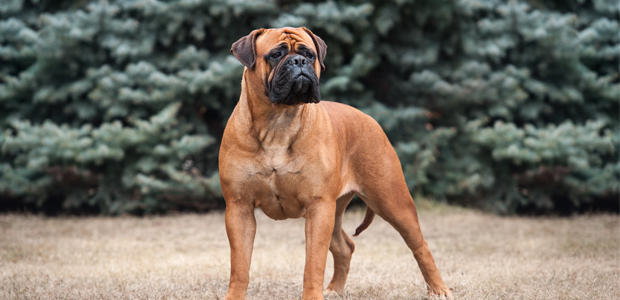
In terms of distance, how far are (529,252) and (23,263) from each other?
5024 millimetres

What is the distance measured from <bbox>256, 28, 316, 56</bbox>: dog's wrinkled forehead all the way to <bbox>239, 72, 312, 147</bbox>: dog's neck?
24 centimetres

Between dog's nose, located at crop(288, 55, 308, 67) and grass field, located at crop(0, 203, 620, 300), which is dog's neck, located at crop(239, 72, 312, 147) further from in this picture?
grass field, located at crop(0, 203, 620, 300)

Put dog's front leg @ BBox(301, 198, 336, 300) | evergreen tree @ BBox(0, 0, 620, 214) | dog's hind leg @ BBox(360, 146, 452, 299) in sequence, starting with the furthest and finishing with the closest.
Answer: evergreen tree @ BBox(0, 0, 620, 214) → dog's hind leg @ BBox(360, 146, 452, 299) → dog's front leg @ BBox(301, 198, 336, 300)

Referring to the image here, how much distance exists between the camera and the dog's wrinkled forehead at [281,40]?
3.33 meters

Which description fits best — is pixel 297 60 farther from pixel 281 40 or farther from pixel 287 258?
pixel 287 258

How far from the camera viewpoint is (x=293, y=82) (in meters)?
3.14

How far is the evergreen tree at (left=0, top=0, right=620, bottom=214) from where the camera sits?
7.99 m

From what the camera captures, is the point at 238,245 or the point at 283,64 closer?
the point at 283,64

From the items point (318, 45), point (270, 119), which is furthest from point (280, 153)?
point (318, 45)

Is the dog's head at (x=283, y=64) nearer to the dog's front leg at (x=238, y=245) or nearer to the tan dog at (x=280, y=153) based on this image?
the tan dog at (x=280, y=153)

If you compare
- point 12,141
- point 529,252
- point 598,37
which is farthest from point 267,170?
point 598,37

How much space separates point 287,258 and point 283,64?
2.88m

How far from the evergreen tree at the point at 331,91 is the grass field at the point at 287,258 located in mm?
577

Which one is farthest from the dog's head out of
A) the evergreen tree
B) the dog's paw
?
the evergreen tree
